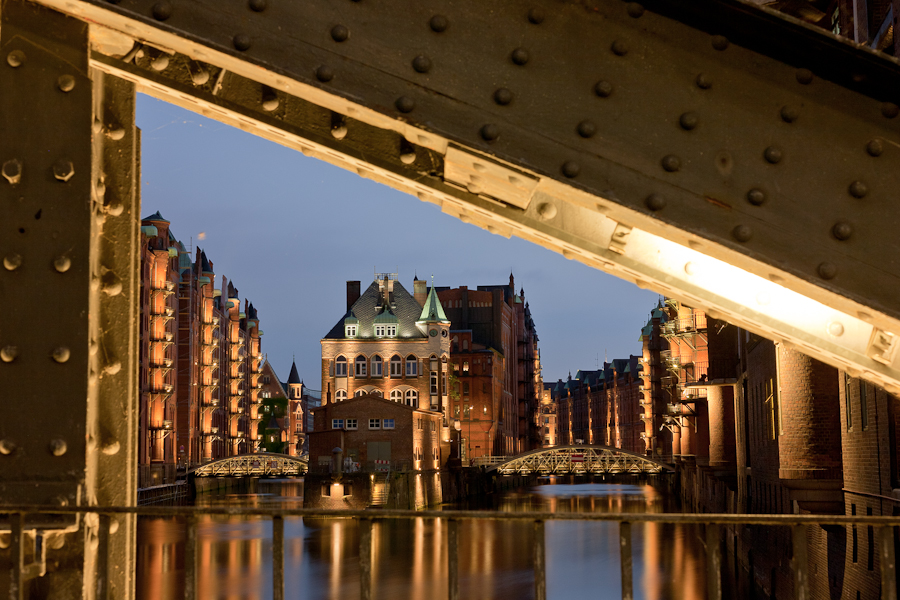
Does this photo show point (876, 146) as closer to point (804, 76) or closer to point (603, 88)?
point (804, 76)

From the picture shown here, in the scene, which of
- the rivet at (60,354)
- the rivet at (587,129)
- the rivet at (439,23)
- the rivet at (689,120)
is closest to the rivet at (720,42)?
the rivet at (689,120)

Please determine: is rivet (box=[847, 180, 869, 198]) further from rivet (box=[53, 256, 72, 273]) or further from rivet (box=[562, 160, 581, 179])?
rivet (box=[53, 256, 72, 273])

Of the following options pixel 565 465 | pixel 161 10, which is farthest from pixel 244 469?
pixel 161 10

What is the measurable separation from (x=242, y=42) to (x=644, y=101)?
121 cm

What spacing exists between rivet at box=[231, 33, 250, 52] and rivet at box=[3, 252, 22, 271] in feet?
4.23

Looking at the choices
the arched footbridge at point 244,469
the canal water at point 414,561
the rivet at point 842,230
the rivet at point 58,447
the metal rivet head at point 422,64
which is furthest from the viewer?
the arched footbridge at point 244,469

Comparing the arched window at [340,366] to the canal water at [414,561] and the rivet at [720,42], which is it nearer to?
the canal water at [414,561]

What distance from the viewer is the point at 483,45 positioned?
287 cm

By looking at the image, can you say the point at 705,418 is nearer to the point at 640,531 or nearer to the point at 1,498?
the point at 640,531

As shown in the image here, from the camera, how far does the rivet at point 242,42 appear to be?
9.45 feet

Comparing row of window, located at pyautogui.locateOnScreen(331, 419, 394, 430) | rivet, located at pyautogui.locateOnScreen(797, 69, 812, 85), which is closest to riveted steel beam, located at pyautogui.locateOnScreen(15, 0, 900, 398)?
rivet, located at pyautogui.locateOnScreen(797, 69, 812, 85)

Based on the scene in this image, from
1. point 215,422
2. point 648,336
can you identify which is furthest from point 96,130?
point 648,336

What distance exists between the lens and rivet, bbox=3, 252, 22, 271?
11.5 ft

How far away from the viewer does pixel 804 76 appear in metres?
2.82
